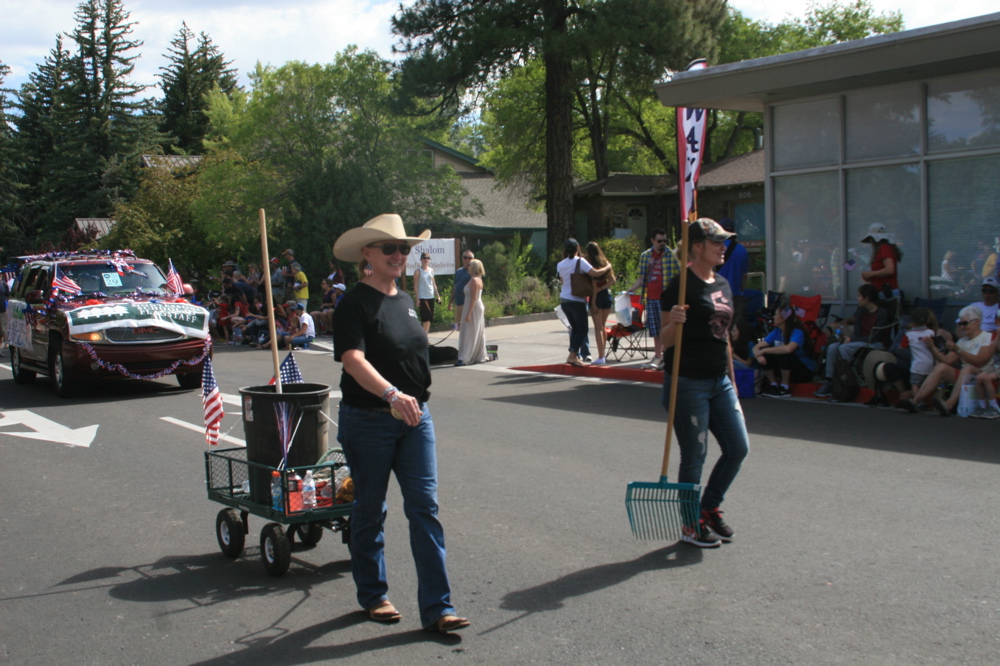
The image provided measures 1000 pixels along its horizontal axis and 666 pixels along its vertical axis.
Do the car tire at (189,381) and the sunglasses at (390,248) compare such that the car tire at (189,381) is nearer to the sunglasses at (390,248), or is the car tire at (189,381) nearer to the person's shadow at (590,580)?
the person's shadow at (590,580)

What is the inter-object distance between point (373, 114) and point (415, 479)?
26.7 meters

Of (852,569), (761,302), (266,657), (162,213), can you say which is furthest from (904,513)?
(162,213)

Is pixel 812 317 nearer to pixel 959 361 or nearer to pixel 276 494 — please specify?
pixel 959 361

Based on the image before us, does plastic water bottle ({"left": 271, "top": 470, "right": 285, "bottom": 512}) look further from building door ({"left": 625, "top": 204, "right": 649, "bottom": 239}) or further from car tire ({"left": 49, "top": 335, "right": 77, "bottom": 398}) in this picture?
building door ({"left": 625, "top": 204, "right": 649, "bottom": 239})

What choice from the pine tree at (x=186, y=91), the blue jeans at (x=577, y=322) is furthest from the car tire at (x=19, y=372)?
the pine tree at (x=186, y=91)

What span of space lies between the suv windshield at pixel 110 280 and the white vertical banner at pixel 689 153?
8112mm

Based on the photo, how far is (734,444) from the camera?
5.67 m

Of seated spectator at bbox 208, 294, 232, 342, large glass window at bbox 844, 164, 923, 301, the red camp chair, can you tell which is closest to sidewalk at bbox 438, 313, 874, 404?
the red camp chair

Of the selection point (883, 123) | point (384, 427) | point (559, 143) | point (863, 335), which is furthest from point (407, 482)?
point (559, 143)

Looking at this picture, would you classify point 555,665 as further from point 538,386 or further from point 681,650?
point 538,386

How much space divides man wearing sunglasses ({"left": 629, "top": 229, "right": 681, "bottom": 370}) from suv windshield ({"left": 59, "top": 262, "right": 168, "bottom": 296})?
712 cm

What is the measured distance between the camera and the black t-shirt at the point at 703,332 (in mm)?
5617

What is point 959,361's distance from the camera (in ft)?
33.7

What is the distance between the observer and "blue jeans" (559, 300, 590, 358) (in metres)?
14.7
